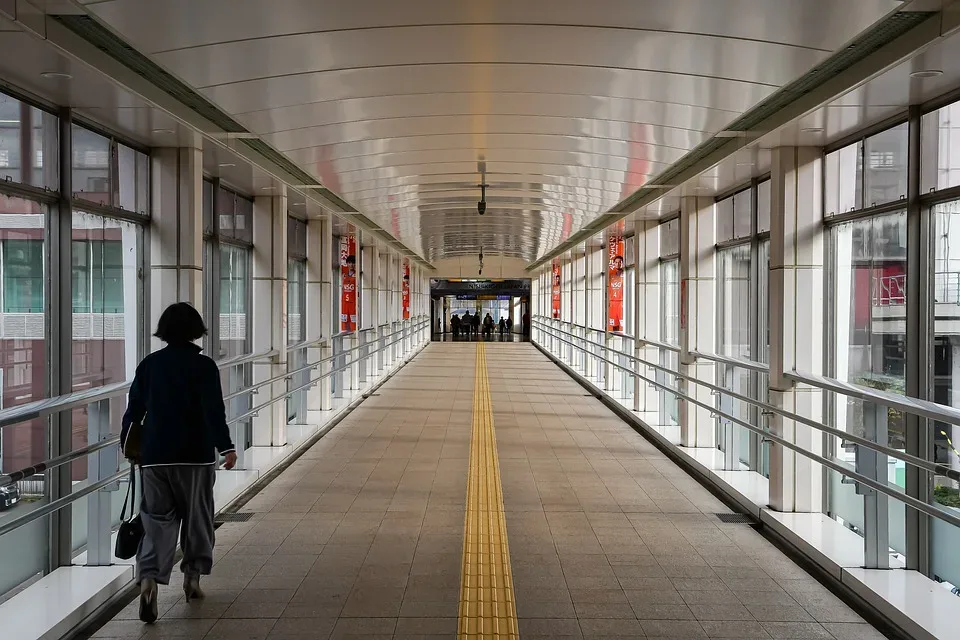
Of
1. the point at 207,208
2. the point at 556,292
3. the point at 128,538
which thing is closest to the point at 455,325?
the point at 556,292

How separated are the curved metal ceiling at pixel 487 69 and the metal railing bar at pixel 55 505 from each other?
1.89 metres

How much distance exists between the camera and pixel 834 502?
576 cm

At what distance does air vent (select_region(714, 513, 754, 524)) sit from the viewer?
5.24 meters

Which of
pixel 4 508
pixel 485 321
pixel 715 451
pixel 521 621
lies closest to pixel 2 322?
pixel 4 508

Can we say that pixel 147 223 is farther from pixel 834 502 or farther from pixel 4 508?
pixel 834 502

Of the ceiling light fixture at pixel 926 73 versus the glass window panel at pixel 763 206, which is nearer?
the ceiling light fixture at pixel 926 73

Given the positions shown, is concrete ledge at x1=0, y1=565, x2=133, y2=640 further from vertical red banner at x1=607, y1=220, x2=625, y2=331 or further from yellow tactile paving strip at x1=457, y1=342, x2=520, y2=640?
vertical red banner at x1=607, y1=220, x2=625, y2=331

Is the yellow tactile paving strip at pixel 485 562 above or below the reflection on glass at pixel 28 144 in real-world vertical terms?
below

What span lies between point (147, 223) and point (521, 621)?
399 cm

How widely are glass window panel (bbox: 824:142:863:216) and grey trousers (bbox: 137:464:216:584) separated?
4.37 meters

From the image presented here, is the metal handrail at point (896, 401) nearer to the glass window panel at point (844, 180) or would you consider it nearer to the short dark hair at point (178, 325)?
the glass window panel at point (844, 180)

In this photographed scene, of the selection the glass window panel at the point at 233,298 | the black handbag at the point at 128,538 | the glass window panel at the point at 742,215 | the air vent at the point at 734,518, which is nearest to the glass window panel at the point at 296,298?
the glass window panel at the point at 233,298

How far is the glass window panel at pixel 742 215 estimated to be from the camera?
7.64 meters

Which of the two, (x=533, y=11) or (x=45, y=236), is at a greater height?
(x=533, y=11)
